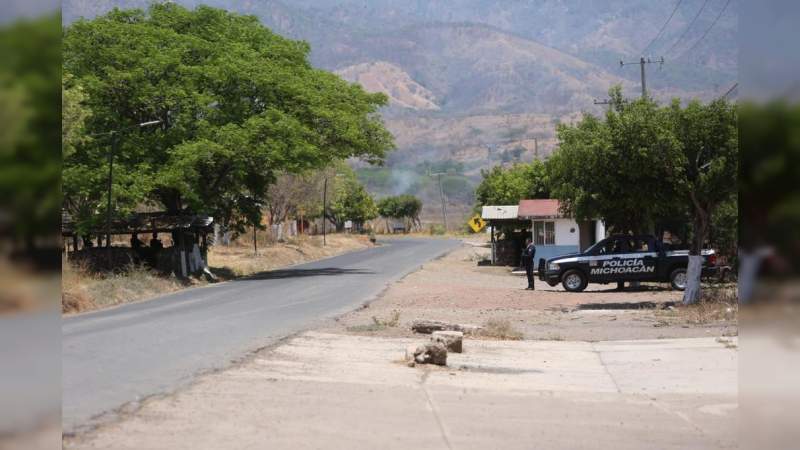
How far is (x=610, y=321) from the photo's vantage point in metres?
24.1

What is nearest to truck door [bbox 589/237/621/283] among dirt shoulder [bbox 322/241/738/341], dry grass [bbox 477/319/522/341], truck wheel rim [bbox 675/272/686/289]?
dirt shoulder [bbox 322/241/738/341]

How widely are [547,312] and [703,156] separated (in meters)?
6.02

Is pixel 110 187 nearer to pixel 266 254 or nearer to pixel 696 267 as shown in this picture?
pixel 696 267

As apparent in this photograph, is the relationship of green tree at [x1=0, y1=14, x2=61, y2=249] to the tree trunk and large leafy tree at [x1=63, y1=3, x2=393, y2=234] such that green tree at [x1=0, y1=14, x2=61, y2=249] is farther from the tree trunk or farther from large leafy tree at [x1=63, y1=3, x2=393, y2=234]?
large leafy tree at [x1=63, y1=3, x2=393, y2=234]

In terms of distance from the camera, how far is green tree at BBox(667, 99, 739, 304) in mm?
24938

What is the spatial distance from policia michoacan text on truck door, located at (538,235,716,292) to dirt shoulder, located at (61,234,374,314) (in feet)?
49.1

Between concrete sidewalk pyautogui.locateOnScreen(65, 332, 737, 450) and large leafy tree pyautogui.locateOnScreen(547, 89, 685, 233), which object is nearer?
concrete sidewalk pyautogui.locateOnScreen(65, 332, 737, 450)

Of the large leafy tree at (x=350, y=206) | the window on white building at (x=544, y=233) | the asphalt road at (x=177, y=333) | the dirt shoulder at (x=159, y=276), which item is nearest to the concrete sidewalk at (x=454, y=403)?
the asphalt road at (x=177, y=333)

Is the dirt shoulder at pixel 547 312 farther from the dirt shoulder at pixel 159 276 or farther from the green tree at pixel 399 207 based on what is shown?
the green tree at pixel 399 207

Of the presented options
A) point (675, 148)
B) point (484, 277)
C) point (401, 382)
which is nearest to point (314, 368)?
point (401, 382)

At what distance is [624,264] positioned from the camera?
33.4 meters

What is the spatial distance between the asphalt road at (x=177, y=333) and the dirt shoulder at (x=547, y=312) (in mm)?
1441

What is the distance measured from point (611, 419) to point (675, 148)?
50.5 feet

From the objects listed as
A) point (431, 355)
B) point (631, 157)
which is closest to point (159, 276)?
point (631, 157)
